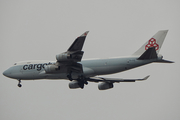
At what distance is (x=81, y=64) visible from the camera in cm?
4247

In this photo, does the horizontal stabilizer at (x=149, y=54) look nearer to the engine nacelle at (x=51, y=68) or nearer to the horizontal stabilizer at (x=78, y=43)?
the horizontal stabilizer at (x=78, y=43)

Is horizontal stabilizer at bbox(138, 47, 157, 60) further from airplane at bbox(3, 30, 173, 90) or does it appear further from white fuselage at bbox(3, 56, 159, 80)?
white fuselage at bbox(3, 56, 159, 80)

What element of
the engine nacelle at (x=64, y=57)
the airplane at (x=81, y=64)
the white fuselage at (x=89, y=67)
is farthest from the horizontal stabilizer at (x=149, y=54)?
the engine nacelle at (x=64, y=57)

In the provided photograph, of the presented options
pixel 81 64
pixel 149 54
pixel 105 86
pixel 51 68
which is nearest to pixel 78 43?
pixel 81 64

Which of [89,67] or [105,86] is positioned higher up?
[89,67]

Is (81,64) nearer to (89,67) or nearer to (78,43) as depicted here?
(89,67)

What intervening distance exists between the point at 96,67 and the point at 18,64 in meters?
12.5

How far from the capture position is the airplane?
3884 centimetres

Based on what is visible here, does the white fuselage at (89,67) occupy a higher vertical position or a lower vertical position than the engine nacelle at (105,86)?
higher

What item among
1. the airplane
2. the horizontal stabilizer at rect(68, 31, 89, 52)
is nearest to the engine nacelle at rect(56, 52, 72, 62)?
the airplane

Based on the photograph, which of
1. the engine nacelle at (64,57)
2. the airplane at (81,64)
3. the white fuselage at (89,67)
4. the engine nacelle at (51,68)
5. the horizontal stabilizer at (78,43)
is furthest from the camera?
the engine nacelle at (51,68)

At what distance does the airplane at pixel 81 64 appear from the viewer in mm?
38844

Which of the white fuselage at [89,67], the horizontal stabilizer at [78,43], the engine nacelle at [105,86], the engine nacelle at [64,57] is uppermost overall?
the horizontal stabilizer at [78,43]

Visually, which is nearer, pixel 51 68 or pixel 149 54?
pixel 149 54
